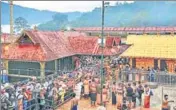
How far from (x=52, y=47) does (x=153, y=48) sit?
286 inches

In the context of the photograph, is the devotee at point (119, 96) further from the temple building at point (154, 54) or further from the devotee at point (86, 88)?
the temple building at point (154, 54)

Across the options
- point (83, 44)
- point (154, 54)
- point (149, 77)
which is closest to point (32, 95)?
point (149, 77)

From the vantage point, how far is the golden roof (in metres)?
21.3

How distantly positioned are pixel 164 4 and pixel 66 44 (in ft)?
398

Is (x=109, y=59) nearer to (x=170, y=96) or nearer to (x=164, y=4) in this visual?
(x=170, y=96)

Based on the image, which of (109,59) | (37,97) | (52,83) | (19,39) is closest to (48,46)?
(19,39)

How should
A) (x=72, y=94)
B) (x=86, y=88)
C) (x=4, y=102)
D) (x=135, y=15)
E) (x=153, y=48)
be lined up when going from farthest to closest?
1. (x=135, y=15)
2. (x=153, y=48)
3. (x=72, y=94)
4. (x=86, y=88)
5. (x=4, y=102)

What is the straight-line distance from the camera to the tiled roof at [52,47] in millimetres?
20562

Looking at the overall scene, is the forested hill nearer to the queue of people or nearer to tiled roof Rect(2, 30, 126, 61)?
tiled roof Rect(2, 30, 126, 61)

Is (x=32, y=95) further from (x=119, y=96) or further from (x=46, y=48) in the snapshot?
(x=46, y=48)

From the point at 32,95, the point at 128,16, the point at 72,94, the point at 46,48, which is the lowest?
the point at 72,94

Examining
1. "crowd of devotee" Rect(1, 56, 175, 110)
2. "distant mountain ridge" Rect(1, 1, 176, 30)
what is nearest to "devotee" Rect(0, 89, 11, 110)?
"crowd of devotee" Rect(1, 56, 175, 110)

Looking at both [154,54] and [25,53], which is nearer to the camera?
[25,53]

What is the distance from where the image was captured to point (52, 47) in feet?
71.1
